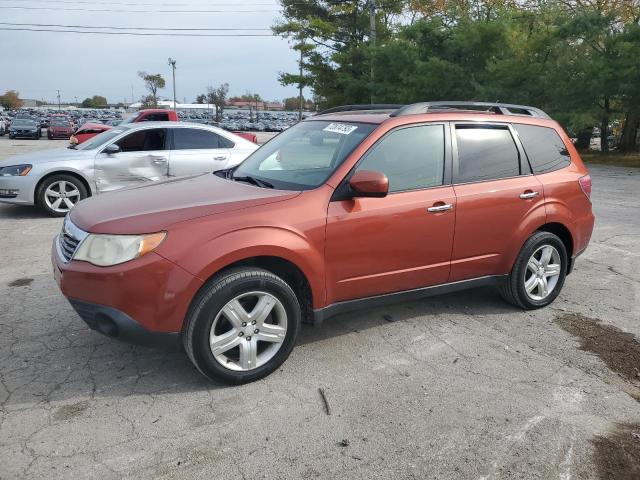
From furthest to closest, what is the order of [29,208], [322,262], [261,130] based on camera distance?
1. [261,130]
2. [29,208]
3. [322,262]

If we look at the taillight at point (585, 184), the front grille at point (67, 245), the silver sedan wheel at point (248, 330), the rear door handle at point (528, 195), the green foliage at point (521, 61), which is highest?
the green foliage at point (521, 61)

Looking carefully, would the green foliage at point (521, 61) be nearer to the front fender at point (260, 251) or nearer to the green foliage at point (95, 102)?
the front fender at point (260, 251)

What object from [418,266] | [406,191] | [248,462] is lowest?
[248,462]

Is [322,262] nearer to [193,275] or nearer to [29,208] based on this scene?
[193,275]

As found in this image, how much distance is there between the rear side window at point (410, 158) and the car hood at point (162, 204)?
72cm

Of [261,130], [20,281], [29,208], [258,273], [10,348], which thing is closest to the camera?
[258,273]

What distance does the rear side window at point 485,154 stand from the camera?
423 cm

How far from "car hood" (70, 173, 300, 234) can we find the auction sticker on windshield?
0.78 meters

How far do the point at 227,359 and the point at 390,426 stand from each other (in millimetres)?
1074

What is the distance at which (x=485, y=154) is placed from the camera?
14.3 ft

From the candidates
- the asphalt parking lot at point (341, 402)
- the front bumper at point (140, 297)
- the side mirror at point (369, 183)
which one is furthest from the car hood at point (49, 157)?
the side mirror at point (369, 183)

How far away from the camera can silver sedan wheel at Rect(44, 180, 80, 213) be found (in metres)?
8.41

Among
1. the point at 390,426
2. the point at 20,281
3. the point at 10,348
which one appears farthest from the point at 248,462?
the point at 20,281

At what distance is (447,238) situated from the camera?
4.09 metres
